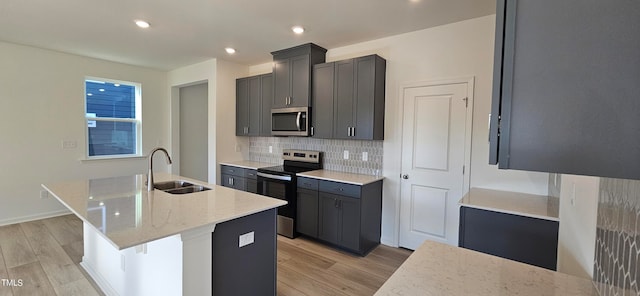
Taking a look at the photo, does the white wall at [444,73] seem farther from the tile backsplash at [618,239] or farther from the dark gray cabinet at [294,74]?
the tile backsplash at [618,239]

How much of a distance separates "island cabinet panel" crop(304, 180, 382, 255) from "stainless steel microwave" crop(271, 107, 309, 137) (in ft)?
2.76

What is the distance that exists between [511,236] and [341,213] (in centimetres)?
167

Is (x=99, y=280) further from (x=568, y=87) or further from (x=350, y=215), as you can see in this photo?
(x=568, y=87)

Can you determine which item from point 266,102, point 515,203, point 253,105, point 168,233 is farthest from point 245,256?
point 253,105

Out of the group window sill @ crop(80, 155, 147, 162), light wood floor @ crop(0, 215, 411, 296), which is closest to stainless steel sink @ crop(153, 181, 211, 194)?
light wood floor @ crop(0, 215, 411, 296)

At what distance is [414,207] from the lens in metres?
3.34

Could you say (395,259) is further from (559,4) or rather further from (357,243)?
(559,4)

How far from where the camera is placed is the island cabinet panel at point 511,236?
202 cm

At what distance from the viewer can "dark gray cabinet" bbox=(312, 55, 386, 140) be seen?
3.35 metres

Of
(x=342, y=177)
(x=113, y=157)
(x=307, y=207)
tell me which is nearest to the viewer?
(x=342, y=177)

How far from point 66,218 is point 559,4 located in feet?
19.6

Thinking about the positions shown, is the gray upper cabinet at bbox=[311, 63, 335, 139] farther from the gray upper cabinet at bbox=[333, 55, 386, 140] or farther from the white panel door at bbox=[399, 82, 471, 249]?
the white panel door at bbox=[399, 82, 471, 249]

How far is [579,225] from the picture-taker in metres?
1.31

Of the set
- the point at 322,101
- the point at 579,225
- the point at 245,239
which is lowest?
the point at 245,239
